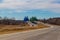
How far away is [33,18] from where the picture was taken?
7264 inches
